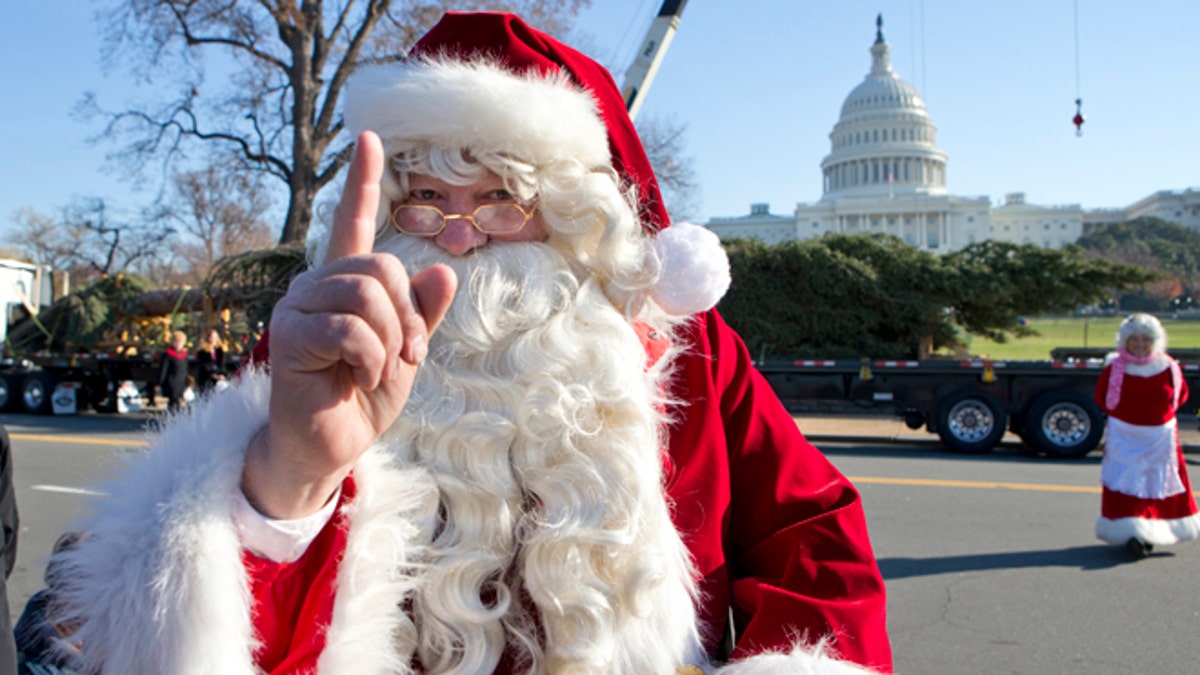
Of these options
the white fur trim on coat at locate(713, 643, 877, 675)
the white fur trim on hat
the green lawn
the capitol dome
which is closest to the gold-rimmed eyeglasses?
the white fur trim on hat

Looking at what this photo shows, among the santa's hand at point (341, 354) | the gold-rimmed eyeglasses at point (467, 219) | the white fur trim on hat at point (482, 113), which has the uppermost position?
the white fur trim on hat at point (482, 113)

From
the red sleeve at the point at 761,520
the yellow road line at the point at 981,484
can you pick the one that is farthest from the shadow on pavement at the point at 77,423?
the red sleeve at the point at 761,520

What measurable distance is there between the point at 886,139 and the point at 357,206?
8113 centimetres

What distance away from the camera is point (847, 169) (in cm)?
7862

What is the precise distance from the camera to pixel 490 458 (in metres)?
1.36

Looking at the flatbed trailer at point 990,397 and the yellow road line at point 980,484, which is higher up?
the flatbed trailer at point 990,397

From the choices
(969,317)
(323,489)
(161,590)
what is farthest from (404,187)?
(969,317)

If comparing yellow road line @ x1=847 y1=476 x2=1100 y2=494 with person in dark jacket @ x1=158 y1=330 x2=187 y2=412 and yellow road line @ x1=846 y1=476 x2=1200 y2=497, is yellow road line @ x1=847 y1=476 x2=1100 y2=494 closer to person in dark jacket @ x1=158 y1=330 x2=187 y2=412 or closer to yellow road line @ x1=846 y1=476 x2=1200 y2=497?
yellow road line @ x1=846 y1=476 x2=1200 y2=497

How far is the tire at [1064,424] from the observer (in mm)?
10125

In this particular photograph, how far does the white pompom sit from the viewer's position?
1.53 meters

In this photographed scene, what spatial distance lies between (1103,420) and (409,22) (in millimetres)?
14467

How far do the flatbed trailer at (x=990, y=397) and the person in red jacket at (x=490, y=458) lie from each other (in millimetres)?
9961

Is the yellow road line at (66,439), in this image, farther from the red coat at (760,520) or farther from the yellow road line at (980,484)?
the red coat at (760,520)

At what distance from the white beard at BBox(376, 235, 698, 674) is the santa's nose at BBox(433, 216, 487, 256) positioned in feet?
0.06
